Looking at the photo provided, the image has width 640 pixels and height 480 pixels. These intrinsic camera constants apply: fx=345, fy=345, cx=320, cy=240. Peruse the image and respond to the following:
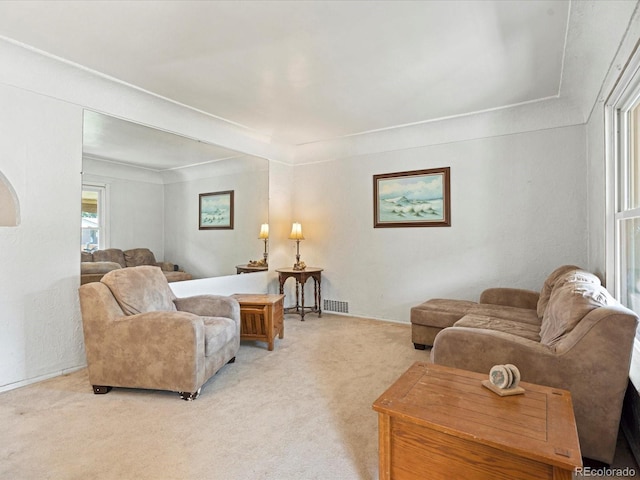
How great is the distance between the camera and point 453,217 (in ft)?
13.5

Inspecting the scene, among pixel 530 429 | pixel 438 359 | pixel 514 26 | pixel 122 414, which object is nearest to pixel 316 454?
pixel 438 359

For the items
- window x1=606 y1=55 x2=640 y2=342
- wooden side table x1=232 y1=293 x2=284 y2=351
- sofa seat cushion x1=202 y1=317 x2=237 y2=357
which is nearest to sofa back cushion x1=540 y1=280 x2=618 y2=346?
window x1=606 y1=55 x2=640 y2=342

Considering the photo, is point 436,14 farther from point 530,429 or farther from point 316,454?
point 316,454

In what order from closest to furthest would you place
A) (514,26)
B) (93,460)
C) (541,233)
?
1. (93,460)
2. (514,26)
3. (541,233)

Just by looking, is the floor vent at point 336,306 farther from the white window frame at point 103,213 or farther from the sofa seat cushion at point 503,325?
the white window frame at point 103,213

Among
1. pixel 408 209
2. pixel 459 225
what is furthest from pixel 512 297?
pixel 408 209

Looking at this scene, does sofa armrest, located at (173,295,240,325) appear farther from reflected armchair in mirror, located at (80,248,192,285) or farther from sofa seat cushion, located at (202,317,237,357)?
reflected armchair in mirror, located at (80,248,192,285)

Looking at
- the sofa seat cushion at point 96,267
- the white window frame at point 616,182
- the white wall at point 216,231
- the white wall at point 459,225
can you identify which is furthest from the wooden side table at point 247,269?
the white window frame at point 616,182

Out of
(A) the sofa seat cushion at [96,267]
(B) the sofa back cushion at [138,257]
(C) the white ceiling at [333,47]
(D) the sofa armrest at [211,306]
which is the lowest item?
(D) the sofa armrest at [211,306]

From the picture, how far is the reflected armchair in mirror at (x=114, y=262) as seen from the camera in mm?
3002

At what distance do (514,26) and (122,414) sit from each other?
3546mm

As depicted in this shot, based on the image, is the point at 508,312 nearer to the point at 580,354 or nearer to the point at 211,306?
the point at 580,354

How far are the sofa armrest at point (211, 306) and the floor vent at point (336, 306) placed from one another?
2162mm

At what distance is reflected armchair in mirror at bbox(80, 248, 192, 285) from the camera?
3002 millimetres
